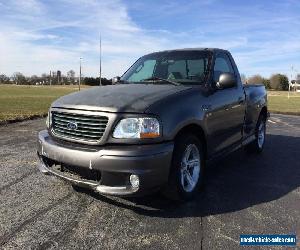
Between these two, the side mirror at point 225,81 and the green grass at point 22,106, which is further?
the green grass at point 22,106

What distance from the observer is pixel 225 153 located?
5809mm

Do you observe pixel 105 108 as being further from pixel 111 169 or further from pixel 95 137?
pixel 111 169

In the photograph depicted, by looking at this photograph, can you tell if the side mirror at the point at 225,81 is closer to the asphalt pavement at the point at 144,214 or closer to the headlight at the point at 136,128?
the asphalt pavement at the point at 144,214

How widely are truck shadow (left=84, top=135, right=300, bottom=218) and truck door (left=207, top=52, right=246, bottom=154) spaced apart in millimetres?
524

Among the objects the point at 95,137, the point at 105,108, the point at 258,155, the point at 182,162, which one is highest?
the point at 105,108

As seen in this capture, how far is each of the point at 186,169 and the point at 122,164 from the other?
3.49 feet

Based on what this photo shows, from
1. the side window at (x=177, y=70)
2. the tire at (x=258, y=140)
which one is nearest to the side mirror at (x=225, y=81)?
the side window at (x=177, y=70)

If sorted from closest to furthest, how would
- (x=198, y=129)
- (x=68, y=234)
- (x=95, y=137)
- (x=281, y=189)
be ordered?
1. (x=68, y=234)
2. (x=95, y=137)
3. (x=198, y=129)
4. (x=281, y=189)

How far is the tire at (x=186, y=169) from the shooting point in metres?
4.39

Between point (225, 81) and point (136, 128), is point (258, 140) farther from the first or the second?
point (136, 128)

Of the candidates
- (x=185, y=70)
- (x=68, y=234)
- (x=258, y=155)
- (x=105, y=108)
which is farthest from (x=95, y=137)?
(x=258, y=155)

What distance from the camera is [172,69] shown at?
5.73 meters

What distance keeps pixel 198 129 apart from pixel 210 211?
3.25 ft

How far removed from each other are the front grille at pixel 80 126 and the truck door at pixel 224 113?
1515 mm
